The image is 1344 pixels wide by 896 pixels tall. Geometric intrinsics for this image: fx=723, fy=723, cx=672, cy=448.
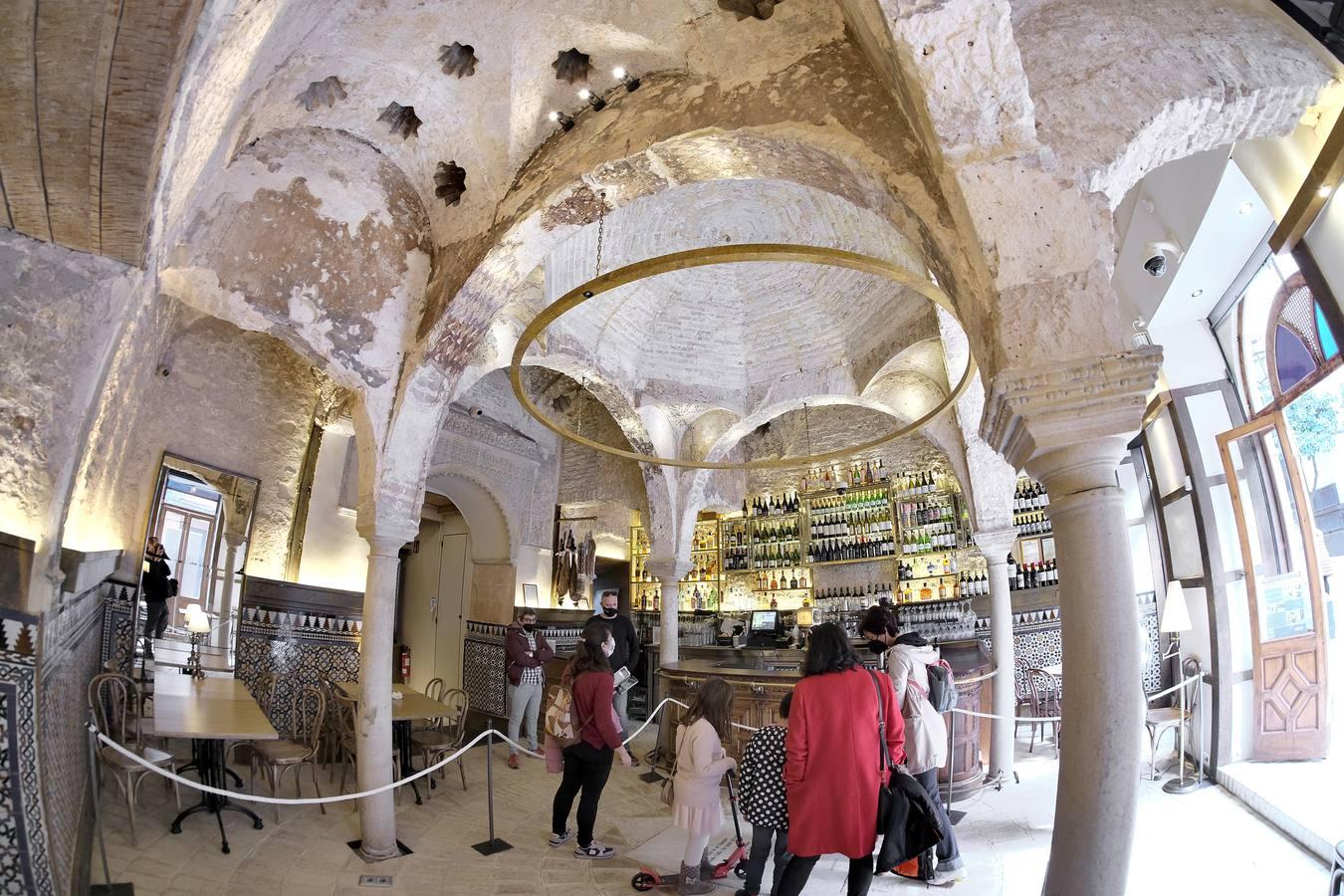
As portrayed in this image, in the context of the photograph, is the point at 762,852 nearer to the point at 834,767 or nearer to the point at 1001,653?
the point at 834,767

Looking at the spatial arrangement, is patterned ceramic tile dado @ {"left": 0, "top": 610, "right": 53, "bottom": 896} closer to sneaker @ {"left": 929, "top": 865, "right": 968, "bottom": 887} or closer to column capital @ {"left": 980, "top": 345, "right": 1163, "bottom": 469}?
column capital @ {"left": 980, "top": 345, "right": 1163, "bottom": 469}

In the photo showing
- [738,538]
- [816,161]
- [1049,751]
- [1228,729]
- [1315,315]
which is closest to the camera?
[816,161]

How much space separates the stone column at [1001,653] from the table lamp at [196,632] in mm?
8149

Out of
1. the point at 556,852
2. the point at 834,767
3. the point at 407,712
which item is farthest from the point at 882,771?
the point at 407,712

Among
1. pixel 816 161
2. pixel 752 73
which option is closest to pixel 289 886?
pixel 816 161

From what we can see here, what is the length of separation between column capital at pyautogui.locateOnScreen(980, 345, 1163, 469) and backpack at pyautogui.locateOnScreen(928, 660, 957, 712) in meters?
2.55

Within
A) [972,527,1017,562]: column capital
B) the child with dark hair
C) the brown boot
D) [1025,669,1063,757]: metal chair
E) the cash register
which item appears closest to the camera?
the child with dark hair

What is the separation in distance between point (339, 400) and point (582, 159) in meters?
4.83

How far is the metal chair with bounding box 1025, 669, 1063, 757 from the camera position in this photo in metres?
8.98

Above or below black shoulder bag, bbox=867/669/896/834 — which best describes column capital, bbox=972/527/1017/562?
above

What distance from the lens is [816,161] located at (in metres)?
4.64

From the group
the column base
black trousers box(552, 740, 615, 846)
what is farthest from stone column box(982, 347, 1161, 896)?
the column base

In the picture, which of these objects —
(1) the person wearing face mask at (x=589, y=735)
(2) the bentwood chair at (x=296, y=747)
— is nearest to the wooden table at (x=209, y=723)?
(2) the bentwood chair at (x=296, y=747)

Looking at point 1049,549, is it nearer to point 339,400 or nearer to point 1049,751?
point 1049,751
